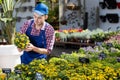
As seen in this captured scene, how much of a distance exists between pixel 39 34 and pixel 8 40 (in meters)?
2.77

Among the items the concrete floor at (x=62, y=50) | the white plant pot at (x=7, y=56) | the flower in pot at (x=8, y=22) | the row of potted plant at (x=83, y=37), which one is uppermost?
the flower in pot at (x=8, y=22)

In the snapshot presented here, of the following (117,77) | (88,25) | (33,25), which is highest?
(33,25)

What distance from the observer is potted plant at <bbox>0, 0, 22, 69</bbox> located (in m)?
7.02

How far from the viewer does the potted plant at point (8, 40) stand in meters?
7.02

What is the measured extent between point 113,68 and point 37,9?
1289 millimetres

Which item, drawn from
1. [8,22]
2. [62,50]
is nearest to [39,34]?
[8,22]

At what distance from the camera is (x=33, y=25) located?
17.3 feet

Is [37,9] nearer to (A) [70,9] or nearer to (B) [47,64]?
(B) [47,64]

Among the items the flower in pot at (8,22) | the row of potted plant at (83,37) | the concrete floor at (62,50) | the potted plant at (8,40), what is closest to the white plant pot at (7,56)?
the potted plant at (8,40)

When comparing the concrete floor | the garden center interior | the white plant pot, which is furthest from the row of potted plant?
the white plant pot

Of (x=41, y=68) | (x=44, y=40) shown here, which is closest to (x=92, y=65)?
(x=41, y=68)

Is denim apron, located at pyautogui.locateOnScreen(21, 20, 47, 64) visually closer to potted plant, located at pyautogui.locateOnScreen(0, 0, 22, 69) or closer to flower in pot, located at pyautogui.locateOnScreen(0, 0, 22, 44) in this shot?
potted plant, located at pyautogui.locateOnScreen(0, 0, 22, 69)

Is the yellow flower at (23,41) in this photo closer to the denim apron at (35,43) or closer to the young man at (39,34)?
the young man at (39,34)

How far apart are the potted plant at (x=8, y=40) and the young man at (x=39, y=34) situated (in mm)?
1635
